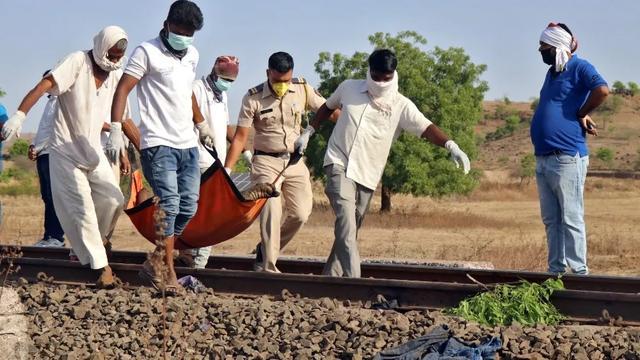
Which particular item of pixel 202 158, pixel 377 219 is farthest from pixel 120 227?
pixel 202 158

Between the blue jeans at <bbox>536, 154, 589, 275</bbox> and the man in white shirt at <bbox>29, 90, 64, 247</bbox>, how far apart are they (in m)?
5.36

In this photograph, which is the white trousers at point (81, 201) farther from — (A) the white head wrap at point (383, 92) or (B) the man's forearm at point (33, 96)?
(A) the white head wrap at point (383, 92)

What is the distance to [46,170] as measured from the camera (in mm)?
12367

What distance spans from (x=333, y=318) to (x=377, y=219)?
19.8 metres

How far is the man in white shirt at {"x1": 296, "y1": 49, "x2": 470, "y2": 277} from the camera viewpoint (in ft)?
29.5

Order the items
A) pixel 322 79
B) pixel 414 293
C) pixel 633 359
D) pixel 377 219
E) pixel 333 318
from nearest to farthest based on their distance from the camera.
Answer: pixel 633 359 → pixel 333 318 → pixel 414 293 → pixel 377 219 → pixel 322 79

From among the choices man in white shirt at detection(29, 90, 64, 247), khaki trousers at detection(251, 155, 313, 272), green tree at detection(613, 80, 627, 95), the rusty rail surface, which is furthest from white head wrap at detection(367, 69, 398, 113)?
green tree at detection(613, 80, 627, 95)

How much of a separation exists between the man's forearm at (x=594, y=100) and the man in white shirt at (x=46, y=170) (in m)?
5.57

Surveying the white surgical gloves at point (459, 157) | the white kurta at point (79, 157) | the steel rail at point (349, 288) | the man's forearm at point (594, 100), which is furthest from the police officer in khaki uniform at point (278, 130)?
the man's forearm at point (594, 100)

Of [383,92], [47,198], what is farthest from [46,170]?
[383,92]

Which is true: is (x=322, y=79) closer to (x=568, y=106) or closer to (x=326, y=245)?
(x=326, y=245)

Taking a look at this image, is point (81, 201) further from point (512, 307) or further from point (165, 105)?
point (512, 307)

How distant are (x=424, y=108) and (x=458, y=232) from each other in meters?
5.32

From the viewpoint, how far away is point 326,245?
1919 cm
